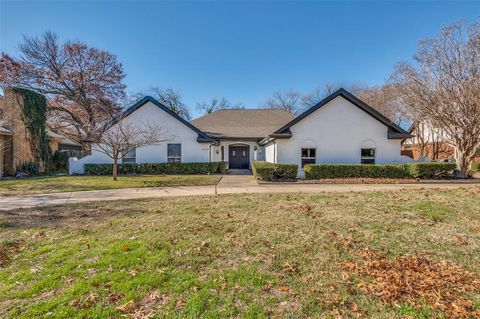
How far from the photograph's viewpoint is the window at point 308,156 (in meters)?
16.2

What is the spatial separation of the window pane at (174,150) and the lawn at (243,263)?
469 inches

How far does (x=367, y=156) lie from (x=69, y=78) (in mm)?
29795

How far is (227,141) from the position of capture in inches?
827

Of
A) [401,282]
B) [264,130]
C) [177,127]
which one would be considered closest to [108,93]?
[177,127]

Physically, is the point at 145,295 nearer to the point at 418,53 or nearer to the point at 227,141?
the point at 227,141

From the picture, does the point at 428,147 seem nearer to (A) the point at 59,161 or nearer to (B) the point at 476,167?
(B) the point at 476,167

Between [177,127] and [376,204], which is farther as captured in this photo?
[177,127]

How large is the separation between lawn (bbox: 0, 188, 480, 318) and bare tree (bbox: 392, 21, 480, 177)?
37.2 feet

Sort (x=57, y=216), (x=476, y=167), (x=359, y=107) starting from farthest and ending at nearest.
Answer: (x=476, y=167) < (x=359, y=107) < (x=57, y=216)

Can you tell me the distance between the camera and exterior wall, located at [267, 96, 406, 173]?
628 inches

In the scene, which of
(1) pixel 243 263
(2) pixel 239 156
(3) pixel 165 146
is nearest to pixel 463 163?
(2) pixel 239 156

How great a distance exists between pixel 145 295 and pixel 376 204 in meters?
7.00

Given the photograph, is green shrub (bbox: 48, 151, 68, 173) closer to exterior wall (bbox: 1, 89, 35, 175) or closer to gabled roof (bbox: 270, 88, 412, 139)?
exterior wall (bbox: 1, 89, 35, 175)

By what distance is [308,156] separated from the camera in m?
16.2
